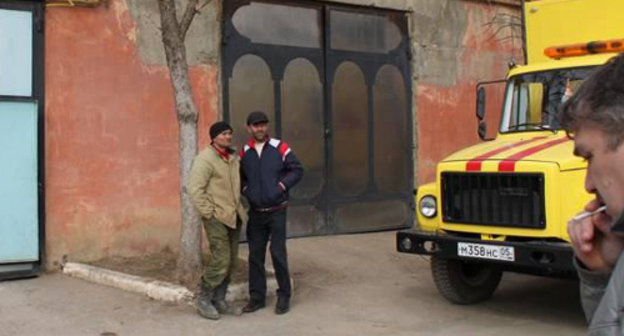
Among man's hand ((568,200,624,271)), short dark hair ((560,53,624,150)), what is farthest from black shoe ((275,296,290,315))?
short dark hair ((560,53,624,150))

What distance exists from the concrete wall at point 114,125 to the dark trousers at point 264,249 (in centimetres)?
255

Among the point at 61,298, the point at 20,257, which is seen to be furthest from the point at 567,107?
the point at 20,257

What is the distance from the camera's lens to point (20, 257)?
24.8ft

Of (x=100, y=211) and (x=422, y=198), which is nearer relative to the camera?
(x=422, y=198)

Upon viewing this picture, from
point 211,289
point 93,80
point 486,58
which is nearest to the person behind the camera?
point 211,289

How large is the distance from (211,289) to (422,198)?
2.15 meters

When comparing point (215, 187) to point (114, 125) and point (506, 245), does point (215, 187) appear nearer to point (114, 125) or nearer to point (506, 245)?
point (506, 245)

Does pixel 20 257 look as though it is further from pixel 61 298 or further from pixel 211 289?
pixel 211 289

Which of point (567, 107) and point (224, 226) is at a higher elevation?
point (567, 107)

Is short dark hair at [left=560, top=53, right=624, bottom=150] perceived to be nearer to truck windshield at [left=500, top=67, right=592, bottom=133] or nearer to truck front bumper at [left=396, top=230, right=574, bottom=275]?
truck front bumper at [left=396, top=230, right=574, bottom=275]

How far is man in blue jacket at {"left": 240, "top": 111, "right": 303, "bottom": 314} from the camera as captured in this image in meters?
6.33

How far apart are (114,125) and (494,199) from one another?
4681 mm

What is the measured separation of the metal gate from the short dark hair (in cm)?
718

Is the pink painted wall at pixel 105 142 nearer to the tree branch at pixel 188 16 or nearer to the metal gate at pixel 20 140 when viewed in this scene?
the metal gate at pixel 20 140
